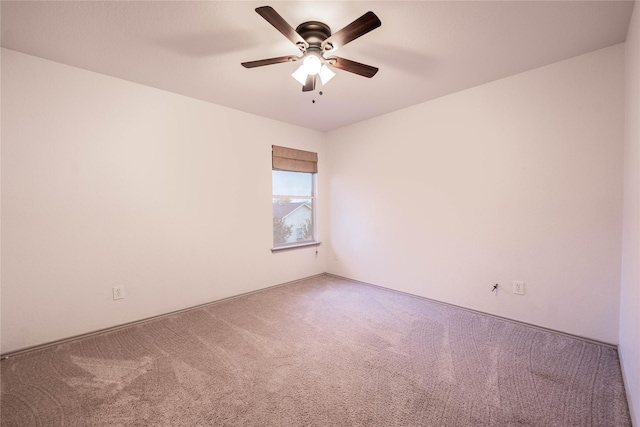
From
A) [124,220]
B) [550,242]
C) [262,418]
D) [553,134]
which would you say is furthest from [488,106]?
[124,220]

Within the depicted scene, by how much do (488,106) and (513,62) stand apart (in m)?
0.46

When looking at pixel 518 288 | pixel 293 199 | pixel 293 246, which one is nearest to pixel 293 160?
pixel 293 199

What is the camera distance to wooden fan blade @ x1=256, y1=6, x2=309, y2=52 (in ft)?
4.47

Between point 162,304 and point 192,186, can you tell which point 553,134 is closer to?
point 192,186

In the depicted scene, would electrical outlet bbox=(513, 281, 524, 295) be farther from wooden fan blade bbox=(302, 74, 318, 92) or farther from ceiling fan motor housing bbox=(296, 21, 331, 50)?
ceiling fan motor housing bbox=(296, 21, 331, 50)

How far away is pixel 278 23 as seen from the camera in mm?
1472

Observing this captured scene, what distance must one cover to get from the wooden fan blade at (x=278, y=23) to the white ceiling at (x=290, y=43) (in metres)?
0.17

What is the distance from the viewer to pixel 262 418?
1462mm

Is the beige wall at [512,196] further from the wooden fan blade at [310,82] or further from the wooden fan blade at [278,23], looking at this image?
the wooden fan blade at [278,23]

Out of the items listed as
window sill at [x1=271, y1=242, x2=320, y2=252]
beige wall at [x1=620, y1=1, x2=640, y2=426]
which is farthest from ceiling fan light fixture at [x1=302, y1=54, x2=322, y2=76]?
window sill at [x1=271, y1=242, x2=320, y2=252]

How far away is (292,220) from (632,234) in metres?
3.48

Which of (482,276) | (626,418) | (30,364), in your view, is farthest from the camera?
(482,276)

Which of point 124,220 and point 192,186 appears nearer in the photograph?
point 124,220

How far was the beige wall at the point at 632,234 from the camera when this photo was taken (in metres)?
1.45
